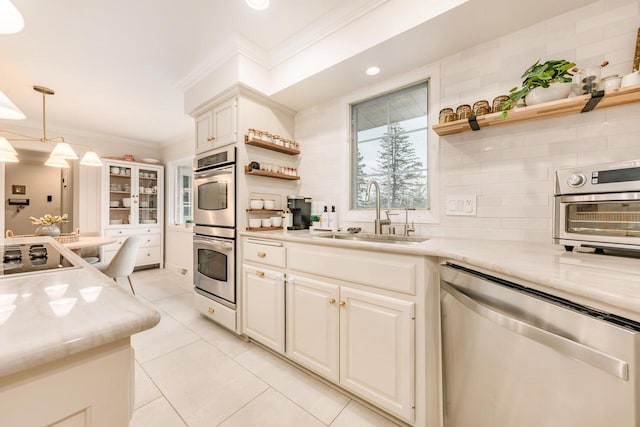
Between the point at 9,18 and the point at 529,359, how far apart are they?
2144 mm

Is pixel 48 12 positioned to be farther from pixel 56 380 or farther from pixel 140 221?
A: pixel 140 221

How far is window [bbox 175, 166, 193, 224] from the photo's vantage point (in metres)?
4.94

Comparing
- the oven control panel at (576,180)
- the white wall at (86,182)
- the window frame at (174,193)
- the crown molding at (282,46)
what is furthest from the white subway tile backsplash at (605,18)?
the white wall at (86,182)

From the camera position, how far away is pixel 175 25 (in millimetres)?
1919

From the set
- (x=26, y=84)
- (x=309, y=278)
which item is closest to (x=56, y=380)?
(x=309, y=278)

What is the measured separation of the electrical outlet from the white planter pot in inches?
24.3

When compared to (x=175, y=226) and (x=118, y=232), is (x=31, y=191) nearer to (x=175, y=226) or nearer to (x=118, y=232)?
(x=118, y=232)

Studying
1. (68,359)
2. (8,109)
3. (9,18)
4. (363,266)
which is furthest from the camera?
(363,266)

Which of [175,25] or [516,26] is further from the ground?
[175,25]

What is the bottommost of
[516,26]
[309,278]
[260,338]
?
[260,338]

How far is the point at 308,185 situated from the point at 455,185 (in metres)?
1.36

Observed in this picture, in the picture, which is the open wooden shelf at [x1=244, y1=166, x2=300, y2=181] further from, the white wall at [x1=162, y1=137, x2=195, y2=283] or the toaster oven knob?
the white wall at [x1=162, y1=137, x2=195, y2=283]

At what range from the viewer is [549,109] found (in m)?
1.34

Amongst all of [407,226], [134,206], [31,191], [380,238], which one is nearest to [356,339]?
[380,238]
